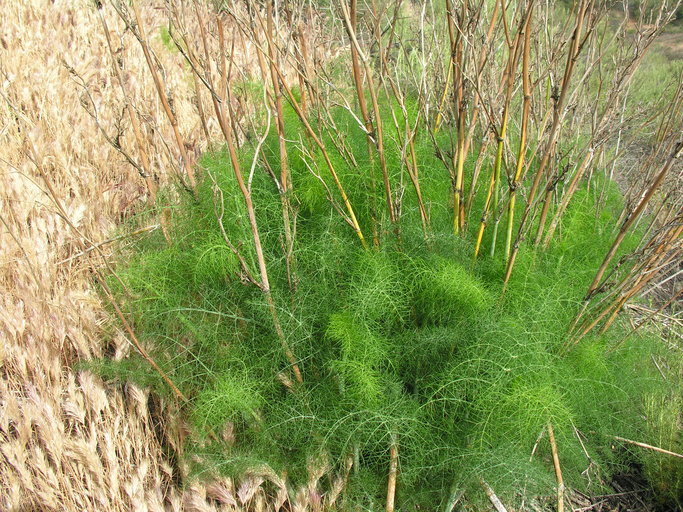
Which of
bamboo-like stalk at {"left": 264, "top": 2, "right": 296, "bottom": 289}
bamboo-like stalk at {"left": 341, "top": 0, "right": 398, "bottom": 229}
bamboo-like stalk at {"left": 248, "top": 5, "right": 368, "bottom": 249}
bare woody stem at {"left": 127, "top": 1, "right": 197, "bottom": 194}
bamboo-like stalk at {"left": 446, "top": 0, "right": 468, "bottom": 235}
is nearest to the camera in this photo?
bamboo-like stalk at {"left": 341, "top": 0, "right": 398, "bottom": 229}

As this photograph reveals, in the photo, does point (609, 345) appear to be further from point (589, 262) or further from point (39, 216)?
point (39, 216)

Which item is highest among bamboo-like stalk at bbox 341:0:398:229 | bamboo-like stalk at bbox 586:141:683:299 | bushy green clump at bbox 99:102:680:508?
bamboo-like stalk at bbox 341:0:398:229

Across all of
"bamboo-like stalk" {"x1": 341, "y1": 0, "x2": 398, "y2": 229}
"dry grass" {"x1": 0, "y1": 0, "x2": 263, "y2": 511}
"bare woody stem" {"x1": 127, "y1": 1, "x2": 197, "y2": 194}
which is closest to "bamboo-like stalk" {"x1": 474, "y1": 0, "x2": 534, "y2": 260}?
"bamboo-like stalk" {"x1": 341, "y1": 0, "x2": 398, "y2": 229}

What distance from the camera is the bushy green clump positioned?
1.78 m

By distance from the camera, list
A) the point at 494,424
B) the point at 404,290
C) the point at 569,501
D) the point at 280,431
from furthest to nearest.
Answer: the point at 569,501
the point at 404,290
the point at 280,431
the point at 494,424

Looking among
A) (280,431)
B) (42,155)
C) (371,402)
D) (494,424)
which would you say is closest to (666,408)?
(494,424)

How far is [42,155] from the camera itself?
288 centimetres

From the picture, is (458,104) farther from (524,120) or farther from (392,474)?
(392,474)

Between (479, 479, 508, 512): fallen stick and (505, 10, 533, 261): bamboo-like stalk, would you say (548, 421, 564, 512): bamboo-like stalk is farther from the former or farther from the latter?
(505, 10, 533, 261): bamboo-like stalk

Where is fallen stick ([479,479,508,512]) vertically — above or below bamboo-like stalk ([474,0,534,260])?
below

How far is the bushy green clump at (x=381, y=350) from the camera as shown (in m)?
1.78

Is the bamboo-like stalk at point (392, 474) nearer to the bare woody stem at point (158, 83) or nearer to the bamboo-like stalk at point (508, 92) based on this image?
the bamboo-like stalk at point (508, 92)

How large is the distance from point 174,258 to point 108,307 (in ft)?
1.32

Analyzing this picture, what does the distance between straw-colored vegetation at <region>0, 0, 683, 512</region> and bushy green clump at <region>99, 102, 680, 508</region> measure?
0.01 meters
